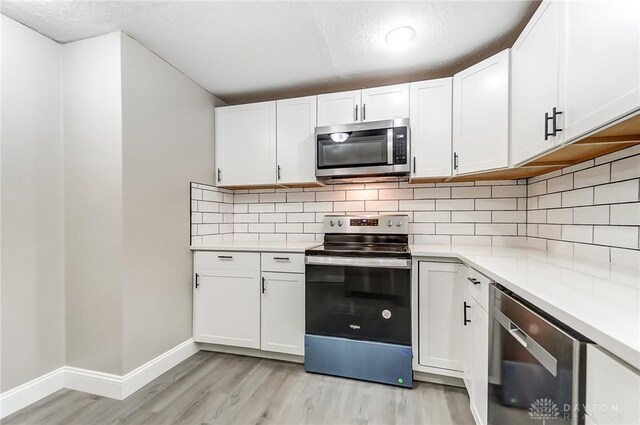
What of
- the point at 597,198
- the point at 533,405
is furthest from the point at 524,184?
the point at 533,405

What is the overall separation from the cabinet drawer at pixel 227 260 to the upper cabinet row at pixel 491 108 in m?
0.67

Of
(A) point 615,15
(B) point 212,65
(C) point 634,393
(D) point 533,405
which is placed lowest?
(D) point 533,405

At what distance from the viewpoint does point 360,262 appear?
1.90 meters

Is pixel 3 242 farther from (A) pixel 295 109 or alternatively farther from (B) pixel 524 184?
(B) pixel 524 184

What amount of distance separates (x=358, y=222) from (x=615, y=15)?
178 centimetres

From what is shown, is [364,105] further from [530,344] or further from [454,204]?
[530,344]

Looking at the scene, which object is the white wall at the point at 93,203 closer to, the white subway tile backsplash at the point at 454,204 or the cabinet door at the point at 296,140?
the cabinet door at the point at 296,140

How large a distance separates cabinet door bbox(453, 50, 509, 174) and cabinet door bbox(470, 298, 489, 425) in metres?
0.94

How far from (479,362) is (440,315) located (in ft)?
1.63

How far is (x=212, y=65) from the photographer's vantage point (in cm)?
213

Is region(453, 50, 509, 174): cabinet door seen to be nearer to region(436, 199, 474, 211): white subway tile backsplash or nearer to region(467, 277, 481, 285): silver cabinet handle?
region(436, 199, 474, 211): white subway tile backsplash

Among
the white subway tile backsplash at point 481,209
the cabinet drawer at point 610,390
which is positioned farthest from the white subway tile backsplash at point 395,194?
the cabinet drawer at point 610,390

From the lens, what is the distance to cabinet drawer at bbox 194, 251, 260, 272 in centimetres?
221

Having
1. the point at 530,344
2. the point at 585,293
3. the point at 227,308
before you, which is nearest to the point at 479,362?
the point at 530,344
